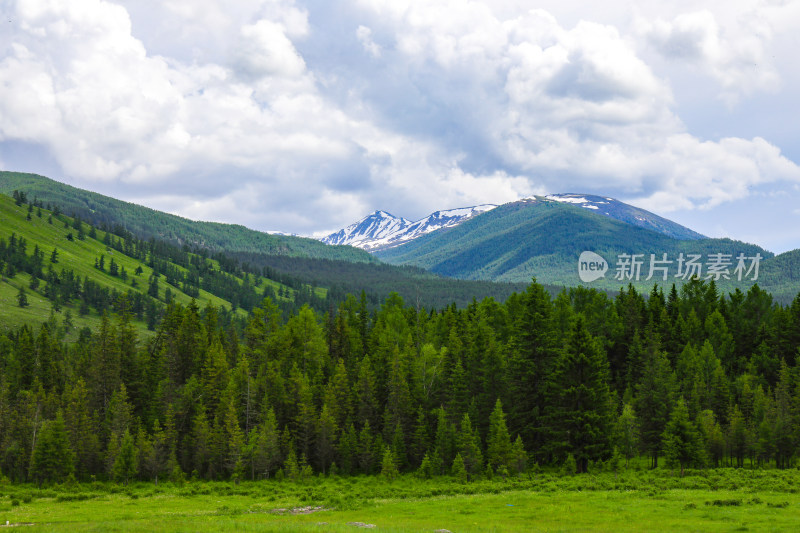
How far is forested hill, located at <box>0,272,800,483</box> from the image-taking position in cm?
6838

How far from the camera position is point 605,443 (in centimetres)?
6338

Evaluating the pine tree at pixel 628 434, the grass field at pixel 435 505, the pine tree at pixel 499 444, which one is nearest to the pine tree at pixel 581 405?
the grass field at pixel 435 505

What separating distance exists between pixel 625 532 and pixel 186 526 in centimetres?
2599

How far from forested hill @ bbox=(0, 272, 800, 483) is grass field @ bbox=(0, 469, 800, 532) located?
598cm

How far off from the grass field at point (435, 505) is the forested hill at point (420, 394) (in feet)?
19.6

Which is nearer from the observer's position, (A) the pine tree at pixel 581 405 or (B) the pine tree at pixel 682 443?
(A) the pine tree at pixel 581 405

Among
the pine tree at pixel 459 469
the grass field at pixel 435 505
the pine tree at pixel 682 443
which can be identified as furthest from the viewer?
the pine tree at pixel 459 469

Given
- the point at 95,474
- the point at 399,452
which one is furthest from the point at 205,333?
the point at 399,452

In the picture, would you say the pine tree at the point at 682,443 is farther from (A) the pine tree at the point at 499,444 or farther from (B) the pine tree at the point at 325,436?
(B) the pine tree at the point at 325,436

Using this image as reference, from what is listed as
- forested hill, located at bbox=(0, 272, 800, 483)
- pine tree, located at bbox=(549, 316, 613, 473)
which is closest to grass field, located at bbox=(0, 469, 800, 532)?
pine tree, located at bbox=(549, 316, 613, 473)

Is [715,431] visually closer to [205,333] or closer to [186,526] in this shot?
[186,526]

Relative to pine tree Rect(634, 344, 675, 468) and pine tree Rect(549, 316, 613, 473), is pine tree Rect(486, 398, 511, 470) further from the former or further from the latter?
pine tree Rect(634, 344, 675, 468)

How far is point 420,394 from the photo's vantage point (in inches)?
3381

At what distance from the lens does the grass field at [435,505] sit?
119ft
